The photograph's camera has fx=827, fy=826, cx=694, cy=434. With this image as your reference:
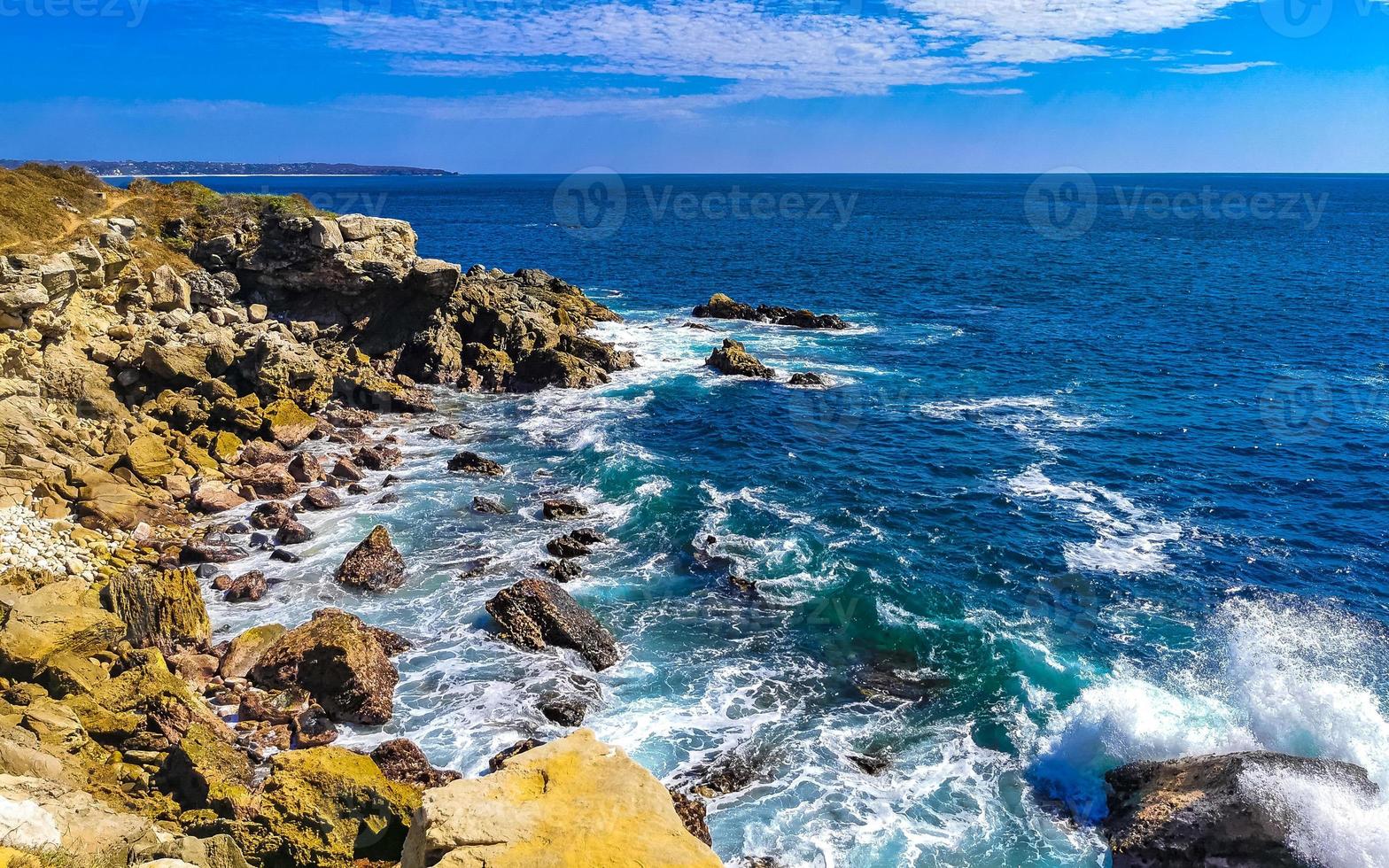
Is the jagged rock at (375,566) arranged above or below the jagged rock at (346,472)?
below

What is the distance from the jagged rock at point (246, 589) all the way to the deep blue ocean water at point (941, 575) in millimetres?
458

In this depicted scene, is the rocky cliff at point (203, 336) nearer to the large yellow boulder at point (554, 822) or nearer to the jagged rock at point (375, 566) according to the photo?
the jagged rock at point (375, 566)

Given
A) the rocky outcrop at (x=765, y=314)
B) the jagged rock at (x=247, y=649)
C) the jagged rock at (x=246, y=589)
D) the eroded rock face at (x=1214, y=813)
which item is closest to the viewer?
the eroded rock face at (x=1214, y=813)

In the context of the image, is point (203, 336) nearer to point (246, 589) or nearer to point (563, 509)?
point (246, 589)

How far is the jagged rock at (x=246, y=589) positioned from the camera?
27.4 metres

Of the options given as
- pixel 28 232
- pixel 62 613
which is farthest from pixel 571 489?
pixel 28 232

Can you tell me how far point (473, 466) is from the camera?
130ft

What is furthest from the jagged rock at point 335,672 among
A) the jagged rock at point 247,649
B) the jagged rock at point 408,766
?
the jagged rock at point 408,766

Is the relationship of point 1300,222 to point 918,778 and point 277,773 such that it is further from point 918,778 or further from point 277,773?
point 277,773

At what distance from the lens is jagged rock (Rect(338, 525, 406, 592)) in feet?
95.0

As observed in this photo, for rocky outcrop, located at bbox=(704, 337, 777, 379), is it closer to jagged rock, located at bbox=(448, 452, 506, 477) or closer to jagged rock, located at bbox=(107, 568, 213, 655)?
jagged rock, located at bbox=(448, 452, 506, 477)

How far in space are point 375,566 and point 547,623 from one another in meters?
7.54

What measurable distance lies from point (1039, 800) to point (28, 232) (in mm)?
55622

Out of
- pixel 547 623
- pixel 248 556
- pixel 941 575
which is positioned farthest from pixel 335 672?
pixel 941 575
